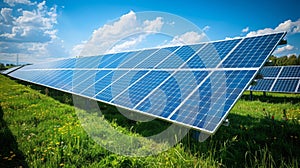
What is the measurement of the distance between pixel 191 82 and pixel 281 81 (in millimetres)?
10223

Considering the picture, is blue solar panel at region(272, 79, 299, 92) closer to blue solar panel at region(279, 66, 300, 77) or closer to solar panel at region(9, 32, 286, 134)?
blue solar panel at region(279, 66, 300, 77)

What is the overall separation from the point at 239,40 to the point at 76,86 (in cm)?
643

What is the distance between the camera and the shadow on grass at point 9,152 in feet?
12.4

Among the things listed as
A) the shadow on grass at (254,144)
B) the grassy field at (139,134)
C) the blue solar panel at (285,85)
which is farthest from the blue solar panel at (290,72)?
the shadow on grass at (254,144)

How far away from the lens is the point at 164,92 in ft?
17.7

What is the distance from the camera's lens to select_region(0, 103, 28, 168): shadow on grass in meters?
3.79

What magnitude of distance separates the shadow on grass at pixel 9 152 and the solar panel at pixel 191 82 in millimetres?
2407

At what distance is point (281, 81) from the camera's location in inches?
504

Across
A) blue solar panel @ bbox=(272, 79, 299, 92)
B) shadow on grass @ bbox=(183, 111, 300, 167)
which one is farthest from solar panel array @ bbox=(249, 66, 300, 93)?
shadow on grass @ bbox=(183, 111, 300, 167)

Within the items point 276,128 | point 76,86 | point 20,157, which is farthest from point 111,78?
point 276,128

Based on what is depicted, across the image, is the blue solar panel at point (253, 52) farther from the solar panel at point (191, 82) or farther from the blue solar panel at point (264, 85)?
the blue solar panel at point (264, 85)

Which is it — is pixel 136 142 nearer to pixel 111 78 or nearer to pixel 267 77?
pixel 111 78

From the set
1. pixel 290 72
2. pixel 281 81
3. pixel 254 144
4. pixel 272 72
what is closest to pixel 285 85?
pixel 281 81

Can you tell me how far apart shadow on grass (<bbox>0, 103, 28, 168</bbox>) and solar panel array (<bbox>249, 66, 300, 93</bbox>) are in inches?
440
